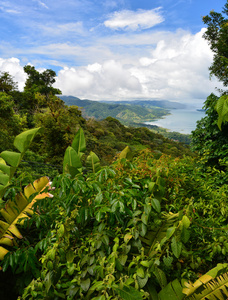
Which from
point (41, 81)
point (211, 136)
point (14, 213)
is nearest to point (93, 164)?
point (14, 213)

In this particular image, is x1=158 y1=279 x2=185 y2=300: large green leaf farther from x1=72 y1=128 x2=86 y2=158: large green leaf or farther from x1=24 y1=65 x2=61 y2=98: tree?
x1=24 y1=65 x2=61 y2=98: tree

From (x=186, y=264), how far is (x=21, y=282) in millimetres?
1715

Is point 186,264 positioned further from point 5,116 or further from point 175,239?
point 5,116

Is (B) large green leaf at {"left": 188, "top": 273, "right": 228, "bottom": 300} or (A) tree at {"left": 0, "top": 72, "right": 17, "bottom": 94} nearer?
(B) large green leaf at {"left": 188, "top": 273, "right": 228, "bottom": 300}

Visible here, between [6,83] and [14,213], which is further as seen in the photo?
[6,83]

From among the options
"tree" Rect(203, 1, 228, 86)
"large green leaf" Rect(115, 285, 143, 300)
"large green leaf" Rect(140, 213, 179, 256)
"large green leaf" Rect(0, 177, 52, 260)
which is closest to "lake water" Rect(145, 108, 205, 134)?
"tree" Rect(203, 1, 228, 86)

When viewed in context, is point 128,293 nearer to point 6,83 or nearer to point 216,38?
point 216,38

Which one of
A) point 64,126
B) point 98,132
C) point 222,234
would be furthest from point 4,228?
point 98,132

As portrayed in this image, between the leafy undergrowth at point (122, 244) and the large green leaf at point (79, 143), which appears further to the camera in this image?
the large green leaf at point (79, 143)

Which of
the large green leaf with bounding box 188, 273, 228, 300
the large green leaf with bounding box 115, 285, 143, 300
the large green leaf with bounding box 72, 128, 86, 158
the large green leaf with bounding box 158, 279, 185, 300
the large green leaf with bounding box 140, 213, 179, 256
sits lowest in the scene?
the large green leaf with bounding box 158, 279, 185, 300

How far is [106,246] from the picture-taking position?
50.6 inches

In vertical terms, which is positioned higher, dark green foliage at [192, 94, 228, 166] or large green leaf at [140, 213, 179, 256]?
dark green foliage at [192, 94, 228, 166]

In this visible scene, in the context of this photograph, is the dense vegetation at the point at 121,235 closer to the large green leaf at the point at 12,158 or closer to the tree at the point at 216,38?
the large green leaf at the point at 12,158

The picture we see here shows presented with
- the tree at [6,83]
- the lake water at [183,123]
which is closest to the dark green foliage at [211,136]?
the tree at [6,83]
